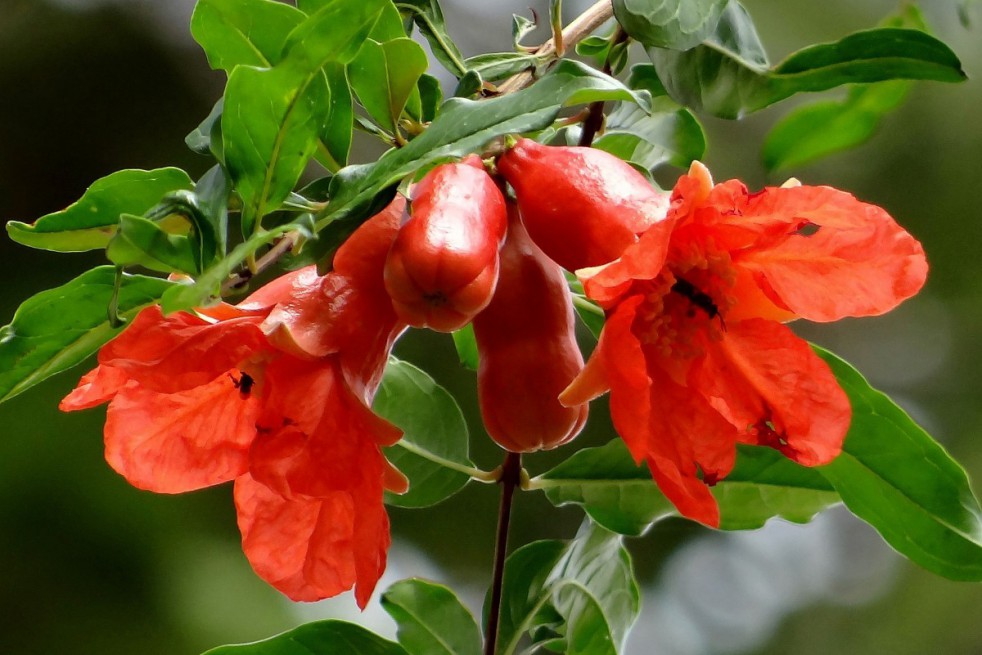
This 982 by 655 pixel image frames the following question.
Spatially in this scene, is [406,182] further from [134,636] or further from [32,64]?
[32,64]

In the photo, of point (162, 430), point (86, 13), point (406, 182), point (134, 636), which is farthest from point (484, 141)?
point (86, 13)

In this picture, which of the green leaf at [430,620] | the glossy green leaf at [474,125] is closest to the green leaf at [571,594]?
the green leaf at [430,620]

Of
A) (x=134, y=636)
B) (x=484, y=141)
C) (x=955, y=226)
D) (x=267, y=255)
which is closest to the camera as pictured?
(x=484, y=141)

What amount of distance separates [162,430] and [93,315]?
11 cm

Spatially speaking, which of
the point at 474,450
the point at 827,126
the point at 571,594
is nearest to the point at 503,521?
the point at 571,594

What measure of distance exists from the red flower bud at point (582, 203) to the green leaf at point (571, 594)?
32cm

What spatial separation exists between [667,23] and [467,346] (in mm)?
382

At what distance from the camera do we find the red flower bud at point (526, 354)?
0.62 meters

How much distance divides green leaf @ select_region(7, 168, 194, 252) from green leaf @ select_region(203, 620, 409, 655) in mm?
318

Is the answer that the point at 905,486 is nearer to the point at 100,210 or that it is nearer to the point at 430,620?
the point at 430,620

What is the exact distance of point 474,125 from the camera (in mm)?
537

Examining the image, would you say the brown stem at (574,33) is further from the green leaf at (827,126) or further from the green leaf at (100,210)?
the green leaf at (827,126)

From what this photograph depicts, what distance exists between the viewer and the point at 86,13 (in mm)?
2447

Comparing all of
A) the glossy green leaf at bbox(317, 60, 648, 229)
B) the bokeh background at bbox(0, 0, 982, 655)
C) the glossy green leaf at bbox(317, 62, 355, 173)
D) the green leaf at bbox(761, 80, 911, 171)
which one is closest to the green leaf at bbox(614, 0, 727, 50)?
the glossy green leaf at bbox(317, 60, 648, 229)
